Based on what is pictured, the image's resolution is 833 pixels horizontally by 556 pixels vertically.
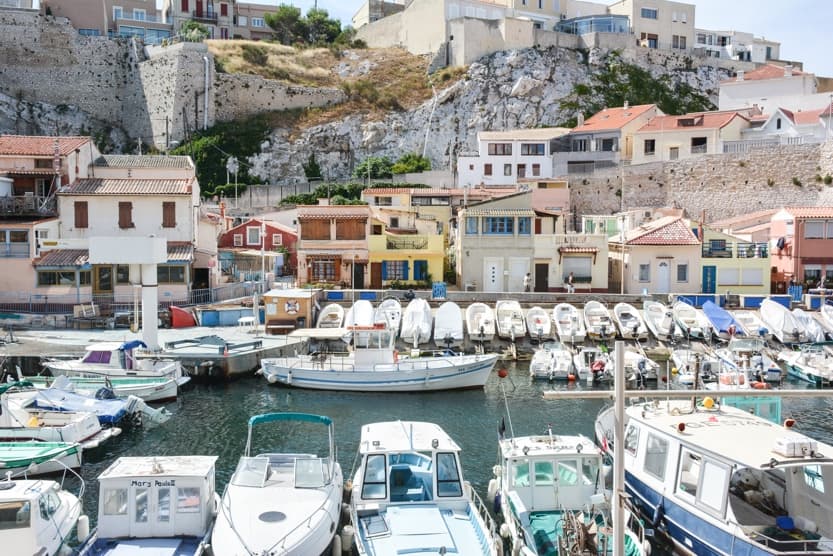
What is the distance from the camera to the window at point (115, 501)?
506 inches

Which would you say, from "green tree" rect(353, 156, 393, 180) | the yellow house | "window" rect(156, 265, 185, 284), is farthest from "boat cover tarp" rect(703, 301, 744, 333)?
"green tree" rect(353, 156, 393, 180)

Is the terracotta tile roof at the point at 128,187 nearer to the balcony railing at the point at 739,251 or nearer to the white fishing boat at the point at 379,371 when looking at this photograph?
the white fishing boat at the point at 379,371

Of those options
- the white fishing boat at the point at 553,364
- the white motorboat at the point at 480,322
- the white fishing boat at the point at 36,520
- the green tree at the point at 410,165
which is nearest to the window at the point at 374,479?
the white fishing boat at the point at 36,520

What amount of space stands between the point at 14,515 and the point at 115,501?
1592 millimetres

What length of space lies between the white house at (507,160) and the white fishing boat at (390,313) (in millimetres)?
25702

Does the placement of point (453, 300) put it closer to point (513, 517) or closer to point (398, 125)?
point (513, 517)

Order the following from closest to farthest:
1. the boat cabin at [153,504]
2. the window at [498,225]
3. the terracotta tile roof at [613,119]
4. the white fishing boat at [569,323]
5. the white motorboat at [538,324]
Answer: the boat cabin at [153,504] → the white fishing boat at [569,323] → the white motorboat at [538,324] → the window at [498,225] → the terracotta tile roof at [613,119]

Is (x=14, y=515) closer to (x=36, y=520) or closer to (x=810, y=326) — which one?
(x=36, y=520)

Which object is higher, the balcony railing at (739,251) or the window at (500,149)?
the window at (500,149)

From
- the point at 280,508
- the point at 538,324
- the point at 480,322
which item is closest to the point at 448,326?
the point at 480,322

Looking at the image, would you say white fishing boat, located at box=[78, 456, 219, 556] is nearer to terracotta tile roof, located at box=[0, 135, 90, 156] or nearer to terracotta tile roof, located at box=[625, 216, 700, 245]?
terracotta tile roof, located at box=[0, 135, 90, 156]

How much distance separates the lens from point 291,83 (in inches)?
2904

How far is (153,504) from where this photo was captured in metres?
13.0

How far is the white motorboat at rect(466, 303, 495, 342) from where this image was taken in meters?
32.5
